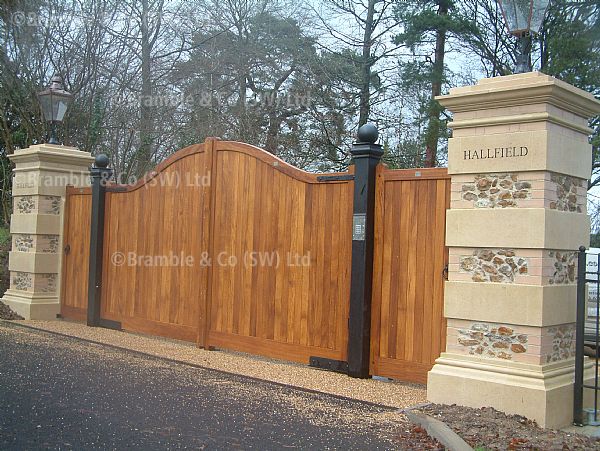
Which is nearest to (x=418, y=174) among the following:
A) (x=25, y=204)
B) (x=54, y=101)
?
(x=54, y=101)

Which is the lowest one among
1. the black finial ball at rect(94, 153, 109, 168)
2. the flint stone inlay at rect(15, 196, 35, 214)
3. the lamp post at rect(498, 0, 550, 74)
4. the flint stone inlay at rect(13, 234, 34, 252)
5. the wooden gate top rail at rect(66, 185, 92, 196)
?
the flint stone inlay at rect(13, 234, 34, 252)

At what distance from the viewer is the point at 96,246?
35.5ft

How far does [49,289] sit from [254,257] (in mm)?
4752

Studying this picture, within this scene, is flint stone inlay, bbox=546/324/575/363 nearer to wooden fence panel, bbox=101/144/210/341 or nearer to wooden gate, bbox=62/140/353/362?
wooden gate, bbox=62/140/353/362

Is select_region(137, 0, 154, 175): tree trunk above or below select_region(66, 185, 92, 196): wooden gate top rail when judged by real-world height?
above

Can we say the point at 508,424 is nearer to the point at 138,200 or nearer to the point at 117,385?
the point at 117,385

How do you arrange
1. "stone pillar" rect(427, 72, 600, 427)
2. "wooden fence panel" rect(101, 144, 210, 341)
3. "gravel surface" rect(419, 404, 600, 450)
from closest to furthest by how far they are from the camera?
"gravel surface" rect(419, 404, 600, 450) → "stone pillar" rect(427, 72, 600, 427) → "wooden fence panel" rect(101, 144, 210, 341)

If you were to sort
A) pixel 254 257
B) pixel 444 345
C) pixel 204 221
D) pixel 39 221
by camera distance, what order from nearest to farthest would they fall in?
pixel 444 345
pixel 254 257
pixel 204 221
pixel 39 221

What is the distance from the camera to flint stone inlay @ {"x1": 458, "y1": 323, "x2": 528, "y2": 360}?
591cm

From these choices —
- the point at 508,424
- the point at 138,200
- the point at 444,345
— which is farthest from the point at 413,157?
the point at 508,424

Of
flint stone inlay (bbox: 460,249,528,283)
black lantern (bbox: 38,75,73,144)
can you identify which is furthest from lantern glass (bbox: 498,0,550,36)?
black lantern (bbox: 38,75,73,144)

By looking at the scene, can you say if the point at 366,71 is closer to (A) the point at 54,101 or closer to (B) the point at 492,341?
(A) the point at 54,101

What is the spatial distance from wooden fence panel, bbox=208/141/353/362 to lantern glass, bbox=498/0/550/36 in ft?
7.60

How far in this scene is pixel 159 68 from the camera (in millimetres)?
19562
